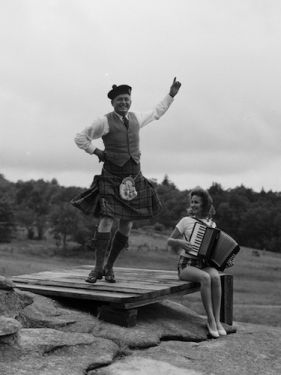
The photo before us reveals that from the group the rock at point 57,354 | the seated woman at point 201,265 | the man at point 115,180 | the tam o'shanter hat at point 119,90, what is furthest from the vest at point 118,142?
the rock at point 57,354

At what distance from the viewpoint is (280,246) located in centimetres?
7300

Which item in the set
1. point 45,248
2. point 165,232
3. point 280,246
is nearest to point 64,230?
point 45,248

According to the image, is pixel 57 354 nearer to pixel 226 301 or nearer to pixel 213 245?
pixel 213 245

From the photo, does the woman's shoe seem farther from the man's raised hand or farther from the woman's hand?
the man's raised hand

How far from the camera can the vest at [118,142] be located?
A: 21.8 ft

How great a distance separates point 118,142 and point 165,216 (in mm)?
71797

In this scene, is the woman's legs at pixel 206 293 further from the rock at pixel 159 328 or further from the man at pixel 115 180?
the man at pixel 115 180

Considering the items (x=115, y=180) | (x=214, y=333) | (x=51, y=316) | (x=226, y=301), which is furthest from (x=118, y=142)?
(x=226, y=301)

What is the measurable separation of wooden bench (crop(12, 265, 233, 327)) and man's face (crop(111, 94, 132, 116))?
2341mm

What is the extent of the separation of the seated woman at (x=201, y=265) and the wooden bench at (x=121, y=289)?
31 cm

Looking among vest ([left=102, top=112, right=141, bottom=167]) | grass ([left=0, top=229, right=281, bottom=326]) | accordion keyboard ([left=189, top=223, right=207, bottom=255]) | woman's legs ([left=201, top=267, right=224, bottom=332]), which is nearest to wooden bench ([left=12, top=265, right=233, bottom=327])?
woman's legs ([left=201, top=267, right=224, bottom=332])

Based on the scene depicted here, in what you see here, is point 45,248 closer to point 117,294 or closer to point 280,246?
point 280,246

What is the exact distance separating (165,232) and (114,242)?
6911cm

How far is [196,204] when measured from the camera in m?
6.90
